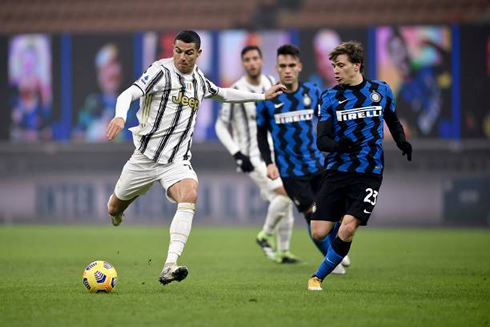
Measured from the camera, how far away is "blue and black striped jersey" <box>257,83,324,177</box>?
1054cm

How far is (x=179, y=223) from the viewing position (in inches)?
317

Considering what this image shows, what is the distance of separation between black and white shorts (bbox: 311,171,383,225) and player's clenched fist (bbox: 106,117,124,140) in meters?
1.95

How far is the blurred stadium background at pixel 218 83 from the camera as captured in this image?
21.5 meters

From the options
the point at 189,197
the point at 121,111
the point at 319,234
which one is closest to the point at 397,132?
the point at 319,234

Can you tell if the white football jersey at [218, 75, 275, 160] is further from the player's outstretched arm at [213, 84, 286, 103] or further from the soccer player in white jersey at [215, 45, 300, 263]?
the player's outstretched arm at [213, 84, 286, 103]

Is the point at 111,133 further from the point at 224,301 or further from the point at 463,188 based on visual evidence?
the point at 463,188

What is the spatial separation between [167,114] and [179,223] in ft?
3.27

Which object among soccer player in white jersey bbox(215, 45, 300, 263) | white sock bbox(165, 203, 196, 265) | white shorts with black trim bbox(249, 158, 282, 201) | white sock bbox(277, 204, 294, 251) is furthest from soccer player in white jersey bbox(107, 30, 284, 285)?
white shorts with black trim bbox(249, 158, 282, 201)

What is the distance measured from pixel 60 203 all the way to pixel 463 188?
10779 mm

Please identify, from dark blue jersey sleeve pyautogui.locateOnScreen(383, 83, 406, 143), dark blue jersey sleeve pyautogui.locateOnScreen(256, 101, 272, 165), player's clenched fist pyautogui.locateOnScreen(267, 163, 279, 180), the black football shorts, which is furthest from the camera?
dark blue jersey sleeve pyautogui.locateOnScreen(256, 101, 272, 165)

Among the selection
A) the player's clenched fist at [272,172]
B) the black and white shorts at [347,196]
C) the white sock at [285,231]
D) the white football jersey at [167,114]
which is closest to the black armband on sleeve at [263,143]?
the player's clenched fist at [272,172]

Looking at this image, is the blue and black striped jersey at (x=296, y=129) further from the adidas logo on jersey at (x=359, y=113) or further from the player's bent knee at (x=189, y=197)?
the player's bent knee at (x=189, y=197)

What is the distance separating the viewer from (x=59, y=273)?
9.87 meters

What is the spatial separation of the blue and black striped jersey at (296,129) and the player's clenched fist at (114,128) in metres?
3.49
